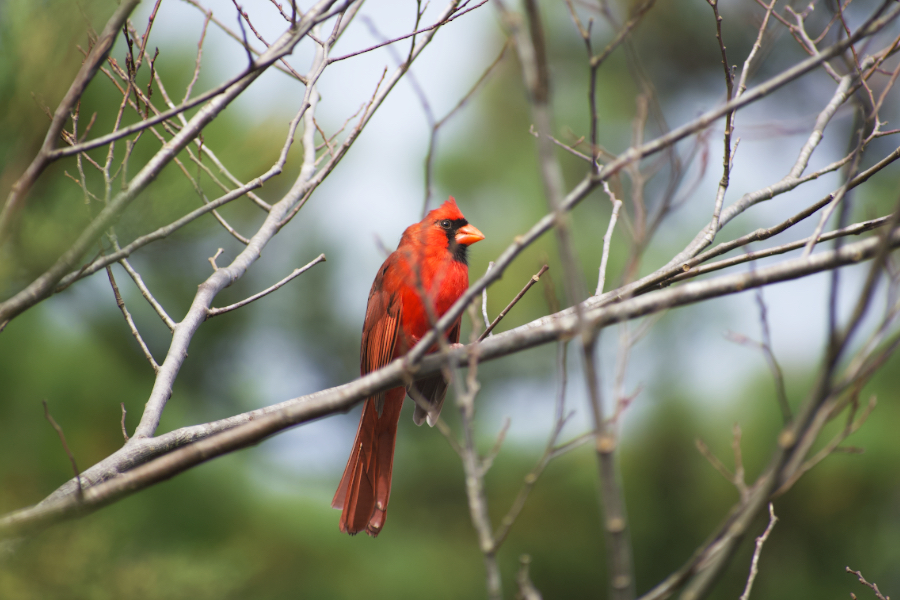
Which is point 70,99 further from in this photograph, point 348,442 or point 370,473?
point 348,442

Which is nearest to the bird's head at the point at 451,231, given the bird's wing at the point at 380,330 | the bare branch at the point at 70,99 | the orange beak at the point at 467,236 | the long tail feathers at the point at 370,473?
the orange beak at the point at 467,236

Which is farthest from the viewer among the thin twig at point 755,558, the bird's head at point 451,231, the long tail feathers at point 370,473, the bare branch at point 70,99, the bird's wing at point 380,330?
the bird's head at point 451,231

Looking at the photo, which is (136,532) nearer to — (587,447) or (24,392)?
(24,392)

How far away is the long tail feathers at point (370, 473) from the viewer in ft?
9.43

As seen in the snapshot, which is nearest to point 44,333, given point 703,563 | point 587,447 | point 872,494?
point 587,447

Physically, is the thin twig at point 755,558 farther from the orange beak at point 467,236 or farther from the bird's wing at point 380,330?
the orange beak at point 467,236

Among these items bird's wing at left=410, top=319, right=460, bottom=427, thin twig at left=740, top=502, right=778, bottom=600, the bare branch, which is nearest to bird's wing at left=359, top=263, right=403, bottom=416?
bird's wing at left=410, top=319, right=460, bottom=427

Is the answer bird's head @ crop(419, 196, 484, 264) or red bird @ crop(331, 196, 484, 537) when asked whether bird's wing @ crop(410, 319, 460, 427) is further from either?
bird's head @ crop(419, 196, 484, 264)

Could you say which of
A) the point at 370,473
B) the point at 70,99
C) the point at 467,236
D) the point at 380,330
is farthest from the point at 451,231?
the point at 70,99

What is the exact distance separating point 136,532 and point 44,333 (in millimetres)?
1469

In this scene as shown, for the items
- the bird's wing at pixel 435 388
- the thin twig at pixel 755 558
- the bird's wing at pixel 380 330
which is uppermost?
the bird's wing at pixel 380 330

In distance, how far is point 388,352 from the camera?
10.5ft

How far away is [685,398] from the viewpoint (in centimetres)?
533

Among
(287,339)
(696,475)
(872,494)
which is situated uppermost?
(287,339)
